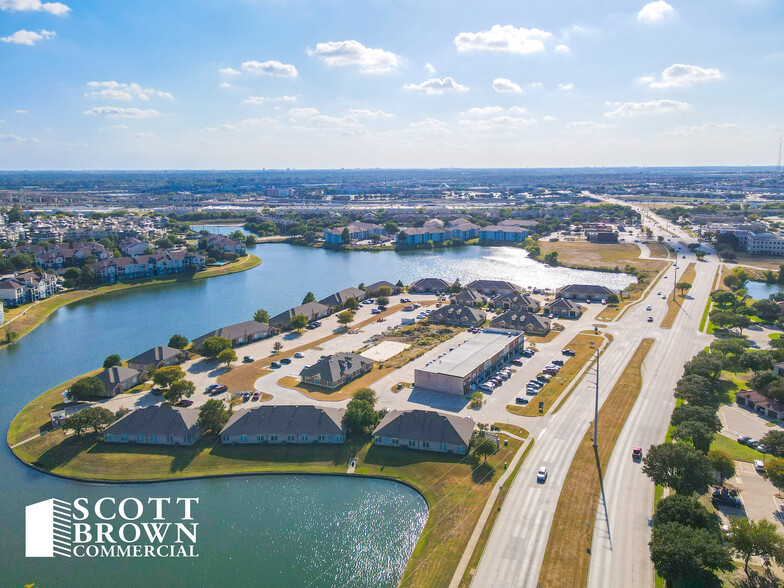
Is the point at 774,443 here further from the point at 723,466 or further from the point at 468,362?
the point at 468,362

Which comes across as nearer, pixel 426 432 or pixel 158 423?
pixel 426 432

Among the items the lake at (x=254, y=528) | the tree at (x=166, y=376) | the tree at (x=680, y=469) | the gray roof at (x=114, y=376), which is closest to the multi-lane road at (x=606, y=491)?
the tree at (x=680, y=469)

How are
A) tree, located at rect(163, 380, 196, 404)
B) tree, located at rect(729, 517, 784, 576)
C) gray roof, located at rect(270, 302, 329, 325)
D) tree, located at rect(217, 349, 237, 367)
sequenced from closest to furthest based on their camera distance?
1. tree, located at rect(729, 517, 784, 576)
2. tree, located at rect(163, 380, 196, 404)
3. tree, located at rect(217, 349, 237, 367)
4. gray roof, located at rect(270, 302, 329, 325)

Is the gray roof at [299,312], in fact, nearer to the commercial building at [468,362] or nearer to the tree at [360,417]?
the commercial building at [468,362]

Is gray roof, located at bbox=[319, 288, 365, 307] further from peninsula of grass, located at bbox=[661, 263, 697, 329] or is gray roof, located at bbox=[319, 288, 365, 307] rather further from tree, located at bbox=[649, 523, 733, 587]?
tree, located at bbox=[649, 523, 733, 587]

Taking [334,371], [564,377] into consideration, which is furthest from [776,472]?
[334,371]

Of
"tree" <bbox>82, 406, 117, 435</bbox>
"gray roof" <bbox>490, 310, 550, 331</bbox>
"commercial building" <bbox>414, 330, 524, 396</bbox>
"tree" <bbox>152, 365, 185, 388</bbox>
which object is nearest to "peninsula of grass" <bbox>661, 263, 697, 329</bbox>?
"gray roof" <bbox>490, 310, 550, 331</bbox>
